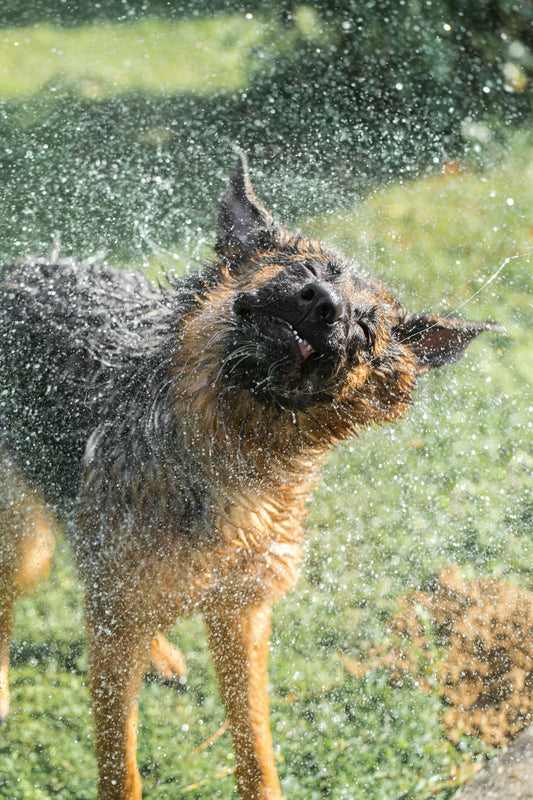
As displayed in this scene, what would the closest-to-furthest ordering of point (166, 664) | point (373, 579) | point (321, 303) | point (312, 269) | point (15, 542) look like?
point (321, 303), point (312, 269), point (15, 542), point (166, 664), point (373, 579)

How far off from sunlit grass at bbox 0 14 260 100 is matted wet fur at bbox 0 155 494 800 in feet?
12.2

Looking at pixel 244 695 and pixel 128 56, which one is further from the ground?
pixel 128 56

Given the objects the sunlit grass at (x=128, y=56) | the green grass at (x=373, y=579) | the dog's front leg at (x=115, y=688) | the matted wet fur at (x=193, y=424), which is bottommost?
the green grass at (x=373, y=579)

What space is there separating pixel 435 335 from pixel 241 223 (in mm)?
896

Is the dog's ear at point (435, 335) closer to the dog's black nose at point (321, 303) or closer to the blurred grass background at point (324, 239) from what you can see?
the dog's black nose at point (321, 303)

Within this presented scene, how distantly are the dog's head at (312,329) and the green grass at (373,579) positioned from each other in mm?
1528

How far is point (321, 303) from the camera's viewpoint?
7.18 feet

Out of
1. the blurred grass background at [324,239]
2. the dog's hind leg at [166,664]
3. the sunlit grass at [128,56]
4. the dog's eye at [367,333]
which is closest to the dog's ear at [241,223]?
the dog's eye at [367,333]

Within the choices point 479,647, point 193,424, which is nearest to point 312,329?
point 193,424

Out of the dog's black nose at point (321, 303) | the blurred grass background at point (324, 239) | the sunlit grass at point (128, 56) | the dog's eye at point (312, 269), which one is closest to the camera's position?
the dog's black nose at point (321, 303)

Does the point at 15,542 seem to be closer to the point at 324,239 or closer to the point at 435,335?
the point at 435,335

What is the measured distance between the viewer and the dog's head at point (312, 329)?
2.26 meters

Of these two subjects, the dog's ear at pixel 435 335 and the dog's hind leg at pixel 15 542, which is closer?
the dog's ear at pixel 435 335

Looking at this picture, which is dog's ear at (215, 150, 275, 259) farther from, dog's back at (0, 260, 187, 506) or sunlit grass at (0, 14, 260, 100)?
sunlit grass at (0, 14, 260, 100)
